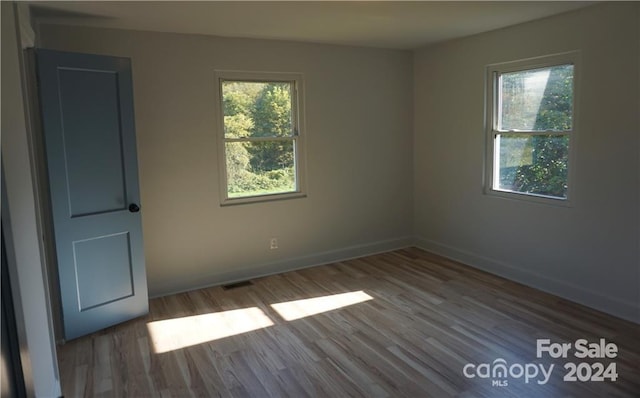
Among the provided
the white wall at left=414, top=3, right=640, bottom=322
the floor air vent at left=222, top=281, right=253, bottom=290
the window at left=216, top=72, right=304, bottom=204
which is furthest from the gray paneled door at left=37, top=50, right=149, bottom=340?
the white wall at left=414, top=3, right=640, bottom=322

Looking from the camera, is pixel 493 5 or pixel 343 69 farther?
pixel 343 69

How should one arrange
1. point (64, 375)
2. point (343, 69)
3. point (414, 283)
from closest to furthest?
point (64, 375) < point (414, 283) < point (343, 69)

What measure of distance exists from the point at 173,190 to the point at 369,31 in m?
2.25

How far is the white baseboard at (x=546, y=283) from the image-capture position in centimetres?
340

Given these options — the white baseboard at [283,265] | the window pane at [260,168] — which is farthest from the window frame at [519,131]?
the window pane at [260,168]

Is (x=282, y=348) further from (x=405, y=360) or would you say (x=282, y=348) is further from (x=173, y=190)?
(x=173, y=190)

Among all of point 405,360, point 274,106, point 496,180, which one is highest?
point 274,106

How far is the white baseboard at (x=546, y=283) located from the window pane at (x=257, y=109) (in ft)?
7.16

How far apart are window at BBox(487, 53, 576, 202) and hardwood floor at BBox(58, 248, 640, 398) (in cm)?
94

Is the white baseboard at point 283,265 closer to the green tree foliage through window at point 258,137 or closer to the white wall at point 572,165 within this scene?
the white wall at point 572,165

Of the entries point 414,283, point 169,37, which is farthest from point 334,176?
point 169,37

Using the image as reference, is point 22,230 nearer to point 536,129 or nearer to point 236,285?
point 236,285

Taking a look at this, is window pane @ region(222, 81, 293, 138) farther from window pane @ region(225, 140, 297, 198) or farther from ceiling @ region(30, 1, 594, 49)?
ceiling @ region(30, 1, 594, 49)

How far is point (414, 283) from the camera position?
14.0 ft
